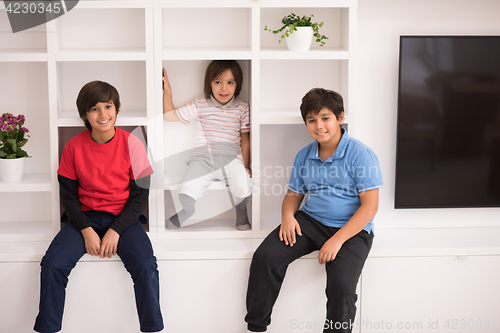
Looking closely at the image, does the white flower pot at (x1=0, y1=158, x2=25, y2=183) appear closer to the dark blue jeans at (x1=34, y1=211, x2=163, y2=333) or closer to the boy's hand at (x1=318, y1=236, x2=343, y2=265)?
the dark blue jeans at (x1=34, y1=211, x2=163, y2=333)

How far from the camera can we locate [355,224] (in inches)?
64.3

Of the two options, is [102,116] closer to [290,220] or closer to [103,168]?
[103,168]

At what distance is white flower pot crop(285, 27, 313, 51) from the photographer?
179 cm

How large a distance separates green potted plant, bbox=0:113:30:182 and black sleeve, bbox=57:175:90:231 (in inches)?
8.9

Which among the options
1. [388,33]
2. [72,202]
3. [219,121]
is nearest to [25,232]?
[72,202]

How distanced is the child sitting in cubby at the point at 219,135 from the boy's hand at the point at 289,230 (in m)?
0.25

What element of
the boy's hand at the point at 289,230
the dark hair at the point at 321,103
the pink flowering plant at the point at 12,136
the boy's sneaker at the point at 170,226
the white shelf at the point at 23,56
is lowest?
the boy's sneaker at the point at 170,226

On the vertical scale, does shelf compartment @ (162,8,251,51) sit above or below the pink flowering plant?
above

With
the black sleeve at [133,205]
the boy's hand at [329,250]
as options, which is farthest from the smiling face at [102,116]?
the boy's hand at [329,250]

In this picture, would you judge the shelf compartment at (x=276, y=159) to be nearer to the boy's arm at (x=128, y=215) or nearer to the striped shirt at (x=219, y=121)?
the striped shirt at (x=219, y=121)

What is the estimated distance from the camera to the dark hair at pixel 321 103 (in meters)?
1.66

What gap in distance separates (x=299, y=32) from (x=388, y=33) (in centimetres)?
48

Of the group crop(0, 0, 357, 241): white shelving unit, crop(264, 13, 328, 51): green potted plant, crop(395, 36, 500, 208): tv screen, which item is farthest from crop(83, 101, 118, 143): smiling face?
crop(395, 36, 500, 208): tv screen

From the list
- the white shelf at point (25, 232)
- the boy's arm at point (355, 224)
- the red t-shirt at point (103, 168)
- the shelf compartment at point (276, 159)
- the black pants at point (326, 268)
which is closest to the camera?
the black pants at point (326, 268)
